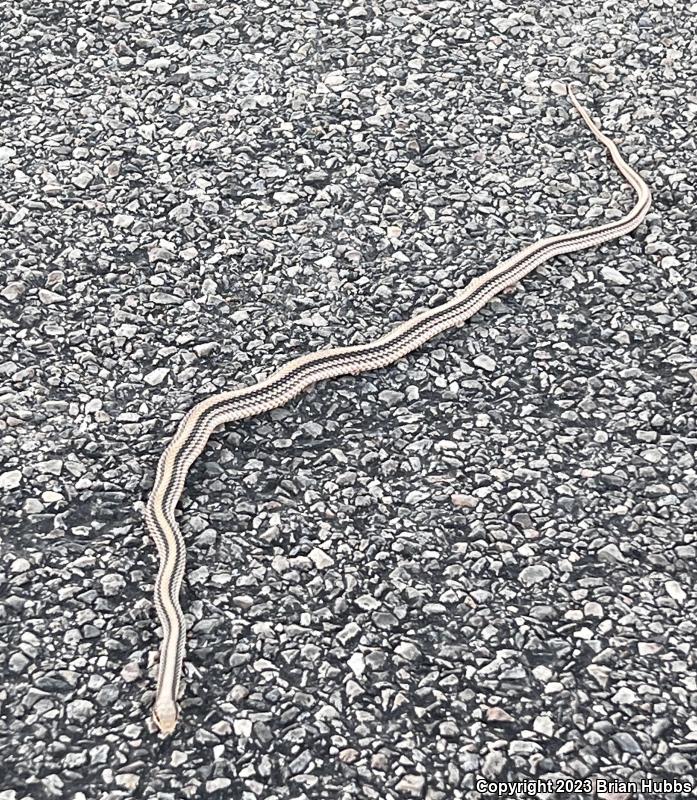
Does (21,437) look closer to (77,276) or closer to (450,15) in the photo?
(77,276)

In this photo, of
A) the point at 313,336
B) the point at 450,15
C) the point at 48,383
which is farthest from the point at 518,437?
the point at 450,15

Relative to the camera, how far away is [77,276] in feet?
22.1

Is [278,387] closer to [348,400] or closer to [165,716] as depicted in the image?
[348,400]

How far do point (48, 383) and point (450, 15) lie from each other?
420 cm

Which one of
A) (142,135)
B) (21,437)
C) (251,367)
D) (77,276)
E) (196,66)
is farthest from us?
(196,66)

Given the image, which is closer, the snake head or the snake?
the snake head

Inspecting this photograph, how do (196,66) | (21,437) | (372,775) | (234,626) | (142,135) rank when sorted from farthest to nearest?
(196,66)
(142,135)
(21,437)
(234,626)
(372,775)

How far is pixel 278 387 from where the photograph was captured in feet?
20.2

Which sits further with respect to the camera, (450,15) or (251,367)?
(450,15)

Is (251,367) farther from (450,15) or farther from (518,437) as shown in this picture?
(450,15)

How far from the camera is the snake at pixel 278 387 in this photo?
16.3 ft

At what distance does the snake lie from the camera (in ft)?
16.3

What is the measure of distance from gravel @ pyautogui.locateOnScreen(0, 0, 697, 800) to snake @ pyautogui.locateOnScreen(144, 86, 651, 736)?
8 cm

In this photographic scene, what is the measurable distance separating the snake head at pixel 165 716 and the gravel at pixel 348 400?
68mm
